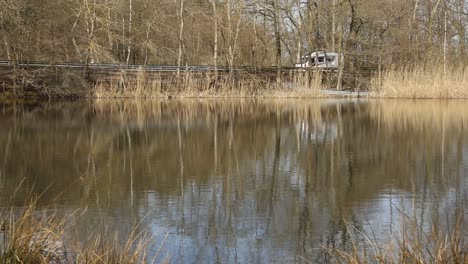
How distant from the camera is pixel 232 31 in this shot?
111ft

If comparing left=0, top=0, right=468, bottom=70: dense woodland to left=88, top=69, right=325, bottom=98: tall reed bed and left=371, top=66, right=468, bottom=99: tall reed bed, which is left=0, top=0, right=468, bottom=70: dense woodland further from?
left=371, top=66, right=468, bottom=99: tall reed bed

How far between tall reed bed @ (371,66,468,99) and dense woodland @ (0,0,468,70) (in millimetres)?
3882

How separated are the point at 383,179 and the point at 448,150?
312cm

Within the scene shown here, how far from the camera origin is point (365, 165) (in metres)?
9.73

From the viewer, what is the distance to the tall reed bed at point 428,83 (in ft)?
82.8

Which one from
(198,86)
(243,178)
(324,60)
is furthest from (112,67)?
(243,178)

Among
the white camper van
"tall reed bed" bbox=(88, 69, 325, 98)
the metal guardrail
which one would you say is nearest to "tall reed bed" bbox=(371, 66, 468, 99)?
"tall reed bed" bbox=(88, 69, 325, 98)

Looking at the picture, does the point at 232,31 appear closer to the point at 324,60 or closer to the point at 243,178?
the point at 324,60

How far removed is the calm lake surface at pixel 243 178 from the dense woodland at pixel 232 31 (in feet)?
41.5

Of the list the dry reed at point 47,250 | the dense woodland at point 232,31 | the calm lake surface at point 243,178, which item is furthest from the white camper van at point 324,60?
the dry reed at point 47,250

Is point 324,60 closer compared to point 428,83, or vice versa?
point 428,83

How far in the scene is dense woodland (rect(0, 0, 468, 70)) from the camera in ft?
95.7

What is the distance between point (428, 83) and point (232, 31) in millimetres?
12218

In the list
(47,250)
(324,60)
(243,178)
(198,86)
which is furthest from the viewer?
(324,60)
